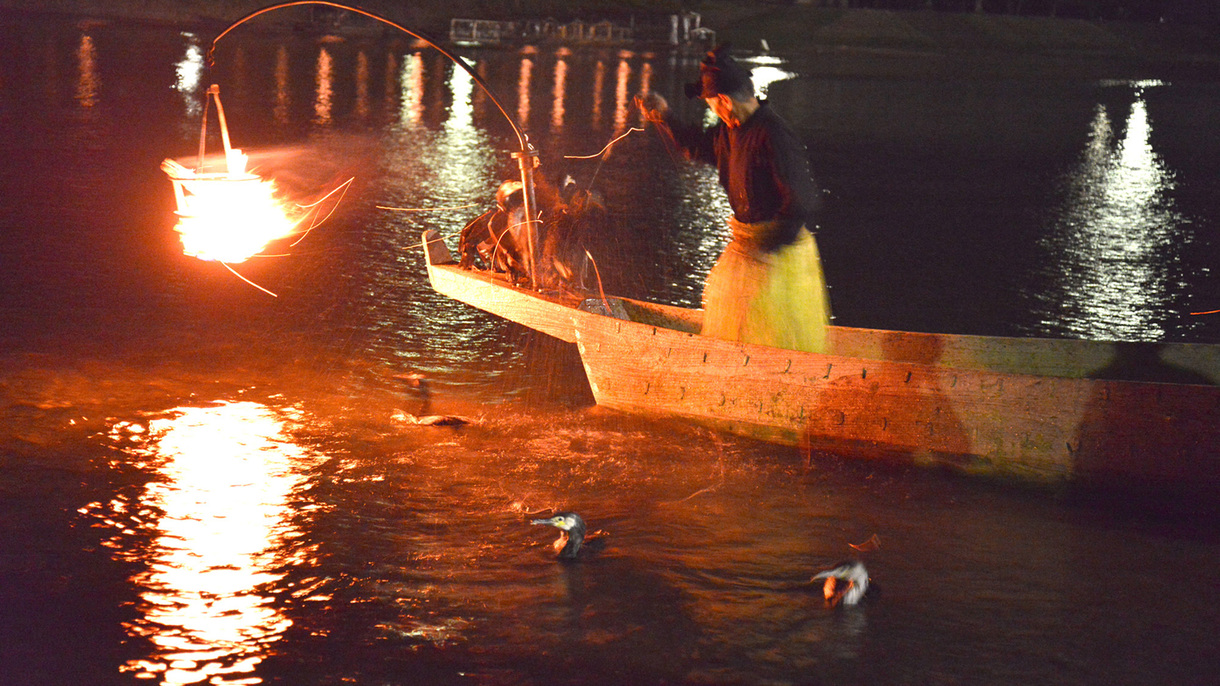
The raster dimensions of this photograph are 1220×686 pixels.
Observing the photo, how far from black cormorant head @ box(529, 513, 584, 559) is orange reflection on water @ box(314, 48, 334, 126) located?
40.1 ft

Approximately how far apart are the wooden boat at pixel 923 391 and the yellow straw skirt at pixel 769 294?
0.33 metres

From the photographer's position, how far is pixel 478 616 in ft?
12.2

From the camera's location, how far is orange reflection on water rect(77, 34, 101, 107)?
51.3ft

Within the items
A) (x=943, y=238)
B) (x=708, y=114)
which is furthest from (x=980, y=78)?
(x=943, y=238)

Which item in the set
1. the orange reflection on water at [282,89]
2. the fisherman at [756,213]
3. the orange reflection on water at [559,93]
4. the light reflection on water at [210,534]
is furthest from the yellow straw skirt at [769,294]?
the orange reflection on water at [282,89]

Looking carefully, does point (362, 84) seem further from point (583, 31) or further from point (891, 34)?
point (891, 34)

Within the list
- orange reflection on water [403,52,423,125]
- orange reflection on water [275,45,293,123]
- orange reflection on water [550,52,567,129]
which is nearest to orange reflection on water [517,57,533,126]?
orange reflection on water [550,52,567,129]

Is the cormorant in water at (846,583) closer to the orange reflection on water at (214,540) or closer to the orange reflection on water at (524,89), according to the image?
the orange reflection on water at (214,540)

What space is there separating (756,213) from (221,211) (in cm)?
242

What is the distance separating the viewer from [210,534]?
13.9ft

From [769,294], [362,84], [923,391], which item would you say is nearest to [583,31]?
[362,84]

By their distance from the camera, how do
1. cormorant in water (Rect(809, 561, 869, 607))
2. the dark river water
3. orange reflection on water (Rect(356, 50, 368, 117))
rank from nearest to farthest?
the dark river water, cormorant in water (Rect(809, 561, 869, 607)), orange reflection on water (Rect(356, 50, 368, 117))

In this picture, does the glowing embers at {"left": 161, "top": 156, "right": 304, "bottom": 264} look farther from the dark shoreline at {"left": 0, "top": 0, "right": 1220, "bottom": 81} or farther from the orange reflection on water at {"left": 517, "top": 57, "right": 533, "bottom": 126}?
the dark shoreline at {"left": 0, "top": 0, "right": 1220, "bottom": 81}

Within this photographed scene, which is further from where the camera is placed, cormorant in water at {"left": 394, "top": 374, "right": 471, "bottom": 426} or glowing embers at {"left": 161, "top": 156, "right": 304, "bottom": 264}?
cormorant in water at {"left": 394, "top": 374, "right": 471, "bottom": 426}
